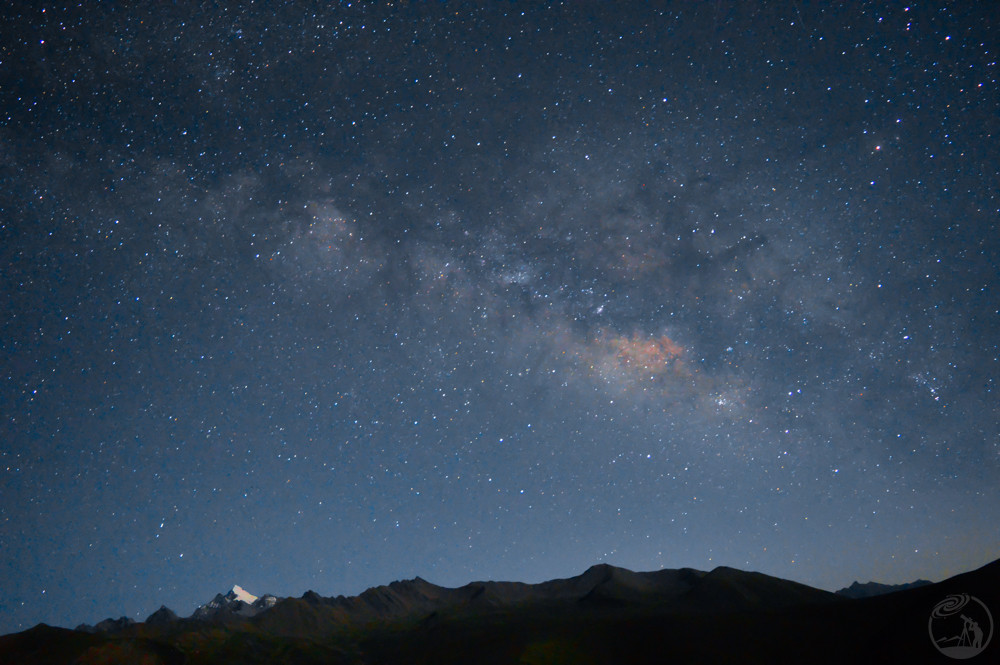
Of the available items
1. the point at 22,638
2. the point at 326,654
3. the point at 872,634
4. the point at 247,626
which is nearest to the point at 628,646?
the point at 872,634

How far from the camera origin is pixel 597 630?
1993 inches

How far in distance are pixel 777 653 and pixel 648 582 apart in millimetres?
52233

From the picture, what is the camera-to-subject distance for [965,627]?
28.2m

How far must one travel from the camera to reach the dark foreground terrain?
34.6m

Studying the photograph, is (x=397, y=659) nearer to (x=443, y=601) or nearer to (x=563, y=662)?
(x=563, y=662)

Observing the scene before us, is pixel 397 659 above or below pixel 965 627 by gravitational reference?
below

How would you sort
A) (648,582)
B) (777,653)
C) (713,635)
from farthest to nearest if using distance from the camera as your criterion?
(648,582) → (713,635) → (777,653)

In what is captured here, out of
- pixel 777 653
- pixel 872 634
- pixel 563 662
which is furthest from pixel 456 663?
pixel 872 634

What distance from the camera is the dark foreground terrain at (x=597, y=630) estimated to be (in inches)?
1361

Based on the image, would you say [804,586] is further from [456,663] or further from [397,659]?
[397,659]

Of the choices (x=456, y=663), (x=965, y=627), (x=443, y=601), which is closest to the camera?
(x=965, y=627)

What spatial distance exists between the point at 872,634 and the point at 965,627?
27.1ft

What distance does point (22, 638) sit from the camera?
60906mm

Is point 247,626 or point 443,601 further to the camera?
point 443,601
